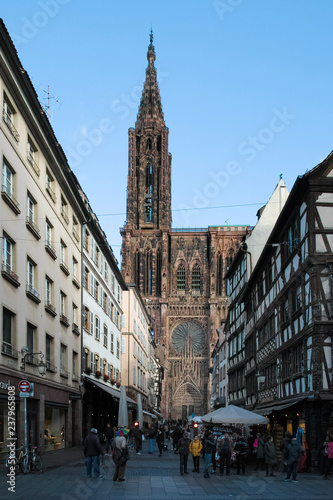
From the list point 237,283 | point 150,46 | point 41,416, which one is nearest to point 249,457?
point 41,416

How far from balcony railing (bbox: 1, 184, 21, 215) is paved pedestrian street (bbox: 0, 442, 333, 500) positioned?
7.79 metres

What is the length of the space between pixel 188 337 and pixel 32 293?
86733 millimetres

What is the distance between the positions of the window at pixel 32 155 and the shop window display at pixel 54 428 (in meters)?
9.25

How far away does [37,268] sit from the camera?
83.0ft

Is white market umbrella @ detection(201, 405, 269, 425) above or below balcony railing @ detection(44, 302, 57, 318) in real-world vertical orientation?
below

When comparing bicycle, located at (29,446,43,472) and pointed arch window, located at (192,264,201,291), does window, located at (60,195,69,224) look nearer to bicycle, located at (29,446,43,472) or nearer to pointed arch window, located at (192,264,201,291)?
bicycle, located at (29,446,43,472)

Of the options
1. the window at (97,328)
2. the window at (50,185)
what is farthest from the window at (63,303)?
the window at (97,328)

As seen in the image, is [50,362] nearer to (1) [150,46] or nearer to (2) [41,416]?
(2) [41,416]

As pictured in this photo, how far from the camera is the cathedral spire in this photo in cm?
12388

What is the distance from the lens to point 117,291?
50.2 metres

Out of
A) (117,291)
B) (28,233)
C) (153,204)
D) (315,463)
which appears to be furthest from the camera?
(153,204)

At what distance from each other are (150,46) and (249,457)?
120 metres

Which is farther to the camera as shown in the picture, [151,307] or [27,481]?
[151,307]

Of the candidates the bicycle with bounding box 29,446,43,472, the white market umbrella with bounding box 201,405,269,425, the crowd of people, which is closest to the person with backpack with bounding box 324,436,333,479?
the crowd of people
